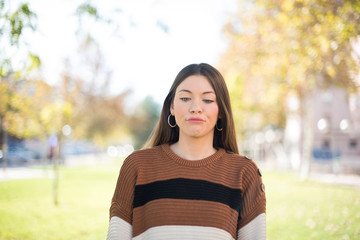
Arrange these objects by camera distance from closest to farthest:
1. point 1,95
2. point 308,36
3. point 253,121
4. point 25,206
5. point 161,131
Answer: point 161,131 → point 308,36 → point 25,206 → point 1,95 → point 253,121

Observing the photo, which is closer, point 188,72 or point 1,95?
point 188,72

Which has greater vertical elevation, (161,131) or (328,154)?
(161,131)

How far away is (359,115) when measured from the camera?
2697cm

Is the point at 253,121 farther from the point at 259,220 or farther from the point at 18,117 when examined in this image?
the point at 259,220

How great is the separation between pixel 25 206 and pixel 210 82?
24.5 ft

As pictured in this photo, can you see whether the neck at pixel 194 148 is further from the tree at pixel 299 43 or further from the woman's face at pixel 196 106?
the tree at pixel 299 43

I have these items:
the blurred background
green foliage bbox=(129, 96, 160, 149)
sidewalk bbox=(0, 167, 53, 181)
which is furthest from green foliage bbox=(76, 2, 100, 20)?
green foliage bbox=(129, 96, 160, 149)

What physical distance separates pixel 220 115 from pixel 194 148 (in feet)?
1.10

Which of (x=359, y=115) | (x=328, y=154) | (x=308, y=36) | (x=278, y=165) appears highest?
(x=308, y=36)

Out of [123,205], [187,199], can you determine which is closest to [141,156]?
[123,205]

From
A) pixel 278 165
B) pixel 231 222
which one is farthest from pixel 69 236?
pixel 278 165

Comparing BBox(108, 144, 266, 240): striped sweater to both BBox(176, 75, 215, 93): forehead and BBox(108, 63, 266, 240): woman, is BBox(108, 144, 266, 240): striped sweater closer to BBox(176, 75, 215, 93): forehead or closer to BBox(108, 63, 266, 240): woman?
BBox(108, 63, 266, 240): woman

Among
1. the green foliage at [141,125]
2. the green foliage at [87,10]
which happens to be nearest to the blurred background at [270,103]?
the green foliage at [87,10]

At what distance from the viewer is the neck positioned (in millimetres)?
2367
